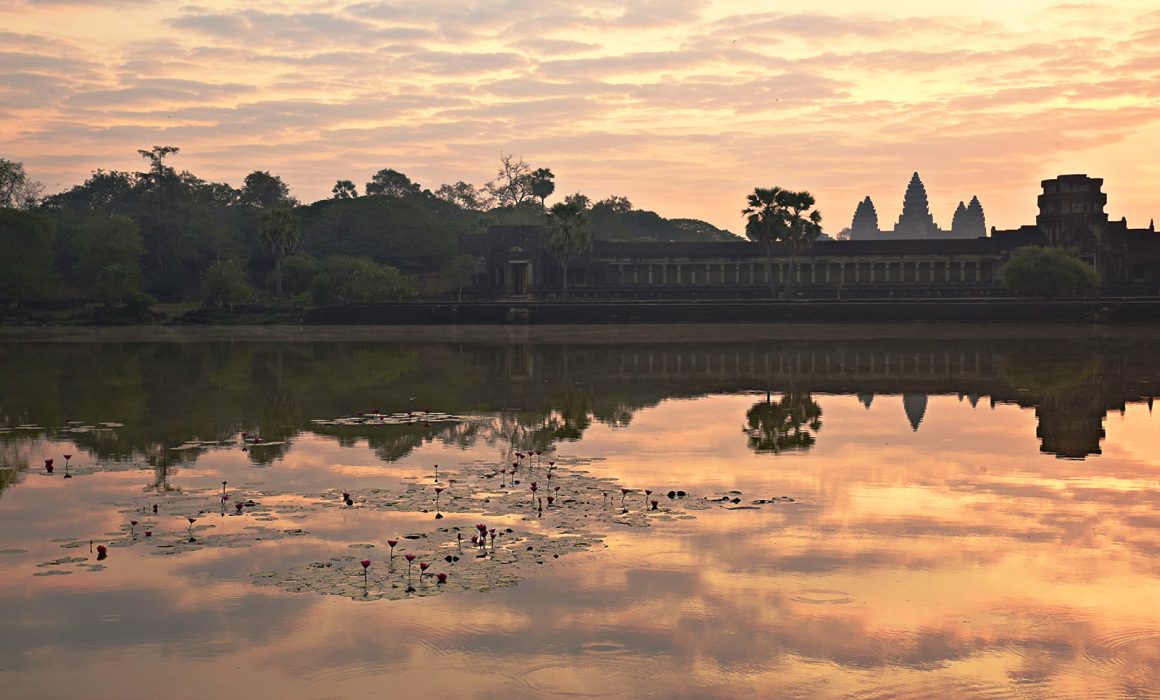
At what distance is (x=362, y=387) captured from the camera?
36875mm

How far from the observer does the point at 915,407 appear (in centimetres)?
2998

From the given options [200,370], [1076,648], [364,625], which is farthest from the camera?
[200,370]

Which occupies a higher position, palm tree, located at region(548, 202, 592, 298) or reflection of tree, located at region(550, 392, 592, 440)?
palm tree, located at region(548, 202, 592, 298)

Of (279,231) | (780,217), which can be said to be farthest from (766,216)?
(279,231)

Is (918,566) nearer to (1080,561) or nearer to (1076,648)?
(1080,561)

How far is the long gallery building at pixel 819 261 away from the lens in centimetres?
10938

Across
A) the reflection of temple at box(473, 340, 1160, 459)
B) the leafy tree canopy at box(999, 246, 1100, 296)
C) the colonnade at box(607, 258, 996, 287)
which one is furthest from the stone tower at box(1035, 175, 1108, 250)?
the reflection of temple at box(473, 340, 1160, 459)

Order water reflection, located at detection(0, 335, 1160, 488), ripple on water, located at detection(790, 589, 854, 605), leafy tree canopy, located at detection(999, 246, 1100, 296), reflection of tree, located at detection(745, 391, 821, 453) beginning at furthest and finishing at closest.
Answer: leafy tree canopy, located at detection(999, 246, 1100, 296) → water reflection, located at detection(0, 335, 1160, 488) → reflection of tree, located at detection(745, 391, 821, 453) → ripple on water, located at detection(790, 589, 854, 605)

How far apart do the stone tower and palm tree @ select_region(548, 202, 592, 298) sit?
42.3m

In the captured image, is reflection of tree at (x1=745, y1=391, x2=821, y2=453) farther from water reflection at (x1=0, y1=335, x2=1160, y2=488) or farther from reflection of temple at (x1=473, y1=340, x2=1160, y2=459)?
reflection of temple at (x1=473, y1=340, x2=1160, y2=459)

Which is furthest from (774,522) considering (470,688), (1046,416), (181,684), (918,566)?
(1046,416)

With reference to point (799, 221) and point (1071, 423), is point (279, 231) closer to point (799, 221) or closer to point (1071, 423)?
point (799, 221)

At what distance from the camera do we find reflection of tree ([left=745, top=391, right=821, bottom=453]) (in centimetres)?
2378

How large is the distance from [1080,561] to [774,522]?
3862 mm
